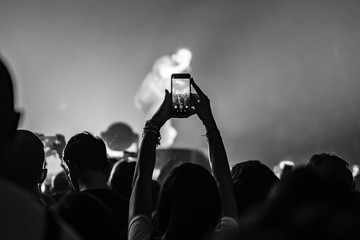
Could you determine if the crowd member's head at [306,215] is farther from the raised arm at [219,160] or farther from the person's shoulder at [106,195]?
the person's shoulder at [106,195]

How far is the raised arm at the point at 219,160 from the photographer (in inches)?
108

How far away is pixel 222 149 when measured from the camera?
9.97 feet

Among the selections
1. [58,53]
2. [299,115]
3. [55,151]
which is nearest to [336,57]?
[299,115]

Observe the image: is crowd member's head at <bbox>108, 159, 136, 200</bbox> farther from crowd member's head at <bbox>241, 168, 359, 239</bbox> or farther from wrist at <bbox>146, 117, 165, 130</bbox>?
crowd member's head at <bbox>241, 168, 359, 239</bbox>

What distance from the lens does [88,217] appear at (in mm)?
1952

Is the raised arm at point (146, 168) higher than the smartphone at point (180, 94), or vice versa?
the smartphone at point (180, 94)

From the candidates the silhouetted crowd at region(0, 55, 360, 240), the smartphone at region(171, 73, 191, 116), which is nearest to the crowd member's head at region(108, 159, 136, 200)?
the silhouetted crowd at region(0, 55, 360, 240)

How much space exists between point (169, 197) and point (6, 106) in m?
0.94

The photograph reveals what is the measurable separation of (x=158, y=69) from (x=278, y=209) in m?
16.2

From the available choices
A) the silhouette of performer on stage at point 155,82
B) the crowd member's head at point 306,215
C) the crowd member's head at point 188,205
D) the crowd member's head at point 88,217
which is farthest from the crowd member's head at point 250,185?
the silhouette of performer on stage at point 155,82

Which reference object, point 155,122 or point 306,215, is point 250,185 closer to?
point 155,122

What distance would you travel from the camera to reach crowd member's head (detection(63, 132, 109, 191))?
145 inches

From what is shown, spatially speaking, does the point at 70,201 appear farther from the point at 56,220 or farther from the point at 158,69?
the point at 158,69

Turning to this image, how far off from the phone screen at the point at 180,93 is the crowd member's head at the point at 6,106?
175 centimetres
